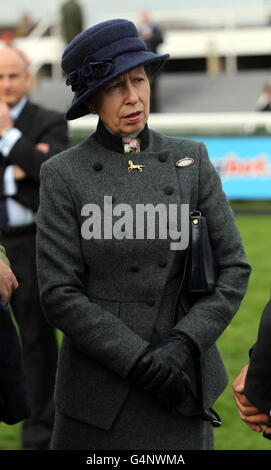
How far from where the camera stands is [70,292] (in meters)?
2.60

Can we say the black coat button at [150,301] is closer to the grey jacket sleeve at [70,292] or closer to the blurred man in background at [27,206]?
the grey jacket sleeve at [70,292]

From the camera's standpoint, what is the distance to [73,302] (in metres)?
2.58

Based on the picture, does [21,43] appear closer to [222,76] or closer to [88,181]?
[222,76]

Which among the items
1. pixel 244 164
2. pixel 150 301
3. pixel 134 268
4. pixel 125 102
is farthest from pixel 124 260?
pixel 244 164

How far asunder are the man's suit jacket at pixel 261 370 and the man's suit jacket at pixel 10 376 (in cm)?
73

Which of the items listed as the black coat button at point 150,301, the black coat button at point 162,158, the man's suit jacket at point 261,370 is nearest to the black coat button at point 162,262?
the black coat button at point 150,301

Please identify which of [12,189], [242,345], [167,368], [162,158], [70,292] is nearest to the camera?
[167,368]

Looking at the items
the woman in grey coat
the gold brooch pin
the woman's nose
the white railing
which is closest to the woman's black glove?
the woman in grey coat

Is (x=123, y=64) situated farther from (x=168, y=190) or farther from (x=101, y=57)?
(x=168, y=190)

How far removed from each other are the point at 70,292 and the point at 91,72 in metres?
0.77

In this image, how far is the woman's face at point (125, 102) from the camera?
2660 mm

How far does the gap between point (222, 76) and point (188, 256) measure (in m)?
25.0

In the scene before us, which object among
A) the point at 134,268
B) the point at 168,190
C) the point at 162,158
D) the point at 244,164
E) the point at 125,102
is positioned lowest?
the point at 244,164
